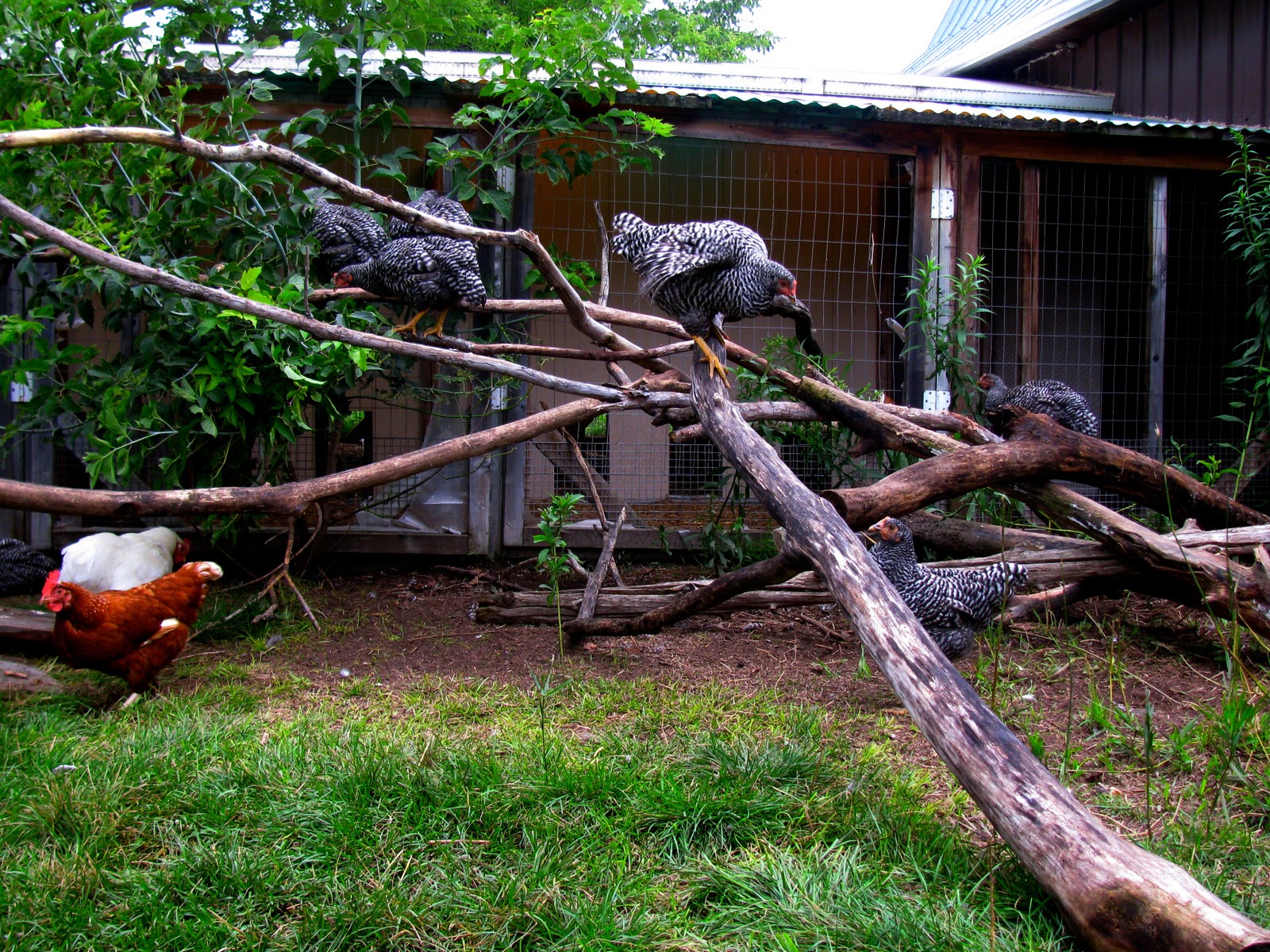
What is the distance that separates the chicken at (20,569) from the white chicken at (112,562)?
2.57 feet

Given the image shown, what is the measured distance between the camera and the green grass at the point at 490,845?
6.15 feet

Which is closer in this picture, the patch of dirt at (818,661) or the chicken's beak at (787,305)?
the patch of dirt at (818,661)

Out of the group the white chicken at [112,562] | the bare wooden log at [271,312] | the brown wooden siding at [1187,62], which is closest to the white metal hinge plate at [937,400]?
the bare wooden log at [271,312]

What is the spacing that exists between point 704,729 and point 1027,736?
3.45 feet

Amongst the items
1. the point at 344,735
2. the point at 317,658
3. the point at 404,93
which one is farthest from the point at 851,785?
the point at 404,93

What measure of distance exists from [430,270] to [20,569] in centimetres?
308

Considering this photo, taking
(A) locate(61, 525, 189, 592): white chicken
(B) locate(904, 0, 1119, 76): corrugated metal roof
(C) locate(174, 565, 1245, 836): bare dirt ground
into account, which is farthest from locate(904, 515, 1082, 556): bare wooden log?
(B) locate(904, 0, 1119, 76): corrugated metal roof

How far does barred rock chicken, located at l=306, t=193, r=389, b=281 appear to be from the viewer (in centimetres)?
502

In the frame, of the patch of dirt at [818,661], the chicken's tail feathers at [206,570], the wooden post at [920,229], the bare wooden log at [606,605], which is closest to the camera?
the patch of dirt at [818,661]

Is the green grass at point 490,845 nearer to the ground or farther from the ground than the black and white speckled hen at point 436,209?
nearer to the ground

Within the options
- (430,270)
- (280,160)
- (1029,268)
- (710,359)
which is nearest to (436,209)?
(430,270)

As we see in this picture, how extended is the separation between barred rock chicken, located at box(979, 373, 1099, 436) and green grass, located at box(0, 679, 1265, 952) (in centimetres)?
338

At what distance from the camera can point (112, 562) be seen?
443 cm

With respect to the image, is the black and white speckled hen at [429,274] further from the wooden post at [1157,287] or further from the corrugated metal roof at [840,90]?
the wooden post at [1157,287]
